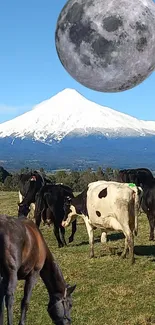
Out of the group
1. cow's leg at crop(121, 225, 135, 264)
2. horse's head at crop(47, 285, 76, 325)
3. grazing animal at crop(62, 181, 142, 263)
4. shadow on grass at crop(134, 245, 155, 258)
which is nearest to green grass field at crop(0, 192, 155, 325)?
shadow on grass at crop(134, 245, 155, 258)

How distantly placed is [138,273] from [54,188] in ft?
25.3

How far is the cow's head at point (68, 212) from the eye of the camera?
20.4m

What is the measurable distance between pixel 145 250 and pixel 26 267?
33.1 ft

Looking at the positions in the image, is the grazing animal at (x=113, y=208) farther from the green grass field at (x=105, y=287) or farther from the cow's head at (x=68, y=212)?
the cow's head at (x=68, y=212)

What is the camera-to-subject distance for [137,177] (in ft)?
74.1

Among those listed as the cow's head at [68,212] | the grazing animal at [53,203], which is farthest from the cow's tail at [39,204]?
the cow's head at [68,212]

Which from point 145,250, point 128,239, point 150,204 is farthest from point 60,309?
point 150,204

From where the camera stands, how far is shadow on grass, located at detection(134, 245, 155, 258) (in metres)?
17.7

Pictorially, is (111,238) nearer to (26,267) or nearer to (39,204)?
(39,204)

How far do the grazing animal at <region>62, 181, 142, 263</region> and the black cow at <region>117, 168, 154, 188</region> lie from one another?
4.17 m

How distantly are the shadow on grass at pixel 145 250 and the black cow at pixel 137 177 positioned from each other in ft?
11.5

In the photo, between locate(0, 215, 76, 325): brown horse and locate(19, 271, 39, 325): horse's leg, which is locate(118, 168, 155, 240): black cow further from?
locate(19, 271, 39, 325): horse's leg

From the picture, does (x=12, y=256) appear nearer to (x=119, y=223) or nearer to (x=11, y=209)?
(x=119, y=223)

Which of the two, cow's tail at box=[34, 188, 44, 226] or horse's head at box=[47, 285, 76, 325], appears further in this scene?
cow's tail at box=[34, 188, 44, 226]
